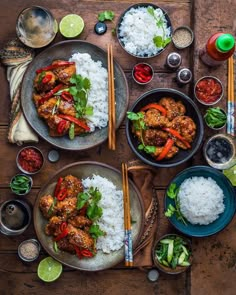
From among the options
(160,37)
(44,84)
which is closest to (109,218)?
(44,84)

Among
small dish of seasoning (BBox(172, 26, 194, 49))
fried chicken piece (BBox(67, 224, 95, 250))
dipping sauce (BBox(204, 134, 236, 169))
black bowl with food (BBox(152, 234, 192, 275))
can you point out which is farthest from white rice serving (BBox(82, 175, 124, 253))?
small dish of seasoning (BBox(172, 26, 194, 49))

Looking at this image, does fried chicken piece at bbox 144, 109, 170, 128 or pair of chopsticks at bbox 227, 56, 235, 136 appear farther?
pair of chopsticks at bbox 227, 56, 235, 136

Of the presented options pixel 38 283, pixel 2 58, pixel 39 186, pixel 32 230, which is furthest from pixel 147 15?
pixel 38 283

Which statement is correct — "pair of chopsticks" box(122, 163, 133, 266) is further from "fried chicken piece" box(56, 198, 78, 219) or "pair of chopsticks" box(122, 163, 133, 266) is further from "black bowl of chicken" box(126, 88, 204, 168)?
"fried chicken piece" box(56, 198, 78, 219)

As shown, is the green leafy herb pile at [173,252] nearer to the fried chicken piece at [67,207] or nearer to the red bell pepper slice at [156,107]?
the fried chicken piece at [67,207]

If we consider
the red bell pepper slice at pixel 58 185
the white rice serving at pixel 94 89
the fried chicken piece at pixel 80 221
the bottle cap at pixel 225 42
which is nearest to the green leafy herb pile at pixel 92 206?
the fried chicken piece at pixel 80 221
